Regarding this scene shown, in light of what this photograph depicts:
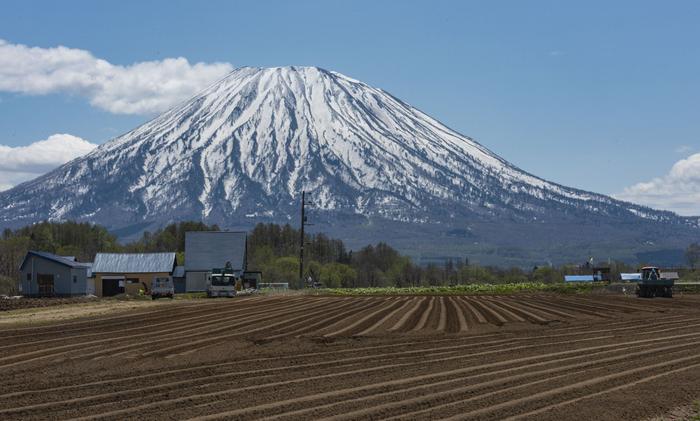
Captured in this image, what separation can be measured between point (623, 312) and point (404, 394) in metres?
32.4

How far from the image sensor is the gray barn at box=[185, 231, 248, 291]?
97938 millimetres

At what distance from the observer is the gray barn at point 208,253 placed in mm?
97938

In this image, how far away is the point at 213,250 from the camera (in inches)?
3959

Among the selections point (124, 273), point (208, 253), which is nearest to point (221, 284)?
point (124, 273)

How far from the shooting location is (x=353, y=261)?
620 ft

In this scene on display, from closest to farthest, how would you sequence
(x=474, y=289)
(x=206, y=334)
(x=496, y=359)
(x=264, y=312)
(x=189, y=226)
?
(x=496, y=359) → (x=206, y=334) → (x=264, y=312) → (x=474, y=289) → (x=189, y=226)

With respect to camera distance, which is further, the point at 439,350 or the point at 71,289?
the point at 71,289

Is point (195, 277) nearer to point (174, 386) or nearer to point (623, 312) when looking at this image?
point (623, 312)

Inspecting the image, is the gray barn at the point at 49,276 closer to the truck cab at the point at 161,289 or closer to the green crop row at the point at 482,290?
the truck cab at the point at 161,289

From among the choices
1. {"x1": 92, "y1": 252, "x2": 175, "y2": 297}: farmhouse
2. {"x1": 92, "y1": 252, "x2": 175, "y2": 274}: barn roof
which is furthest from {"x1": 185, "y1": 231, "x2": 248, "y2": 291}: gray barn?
{"x1": 92, "y1": 252, "x2": 175, "y2": 297}: farmhouse

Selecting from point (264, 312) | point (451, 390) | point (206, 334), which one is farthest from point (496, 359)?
point (264, 312)

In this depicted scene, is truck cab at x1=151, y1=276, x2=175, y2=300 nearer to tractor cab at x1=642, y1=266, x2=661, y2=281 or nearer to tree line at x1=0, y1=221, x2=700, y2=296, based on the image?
tractor cab at x1=642, y1=266, x2=661, y2=281

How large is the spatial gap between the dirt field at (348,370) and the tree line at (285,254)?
91586 mm

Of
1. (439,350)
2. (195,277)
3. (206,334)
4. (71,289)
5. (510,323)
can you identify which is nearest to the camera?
(439,350)
